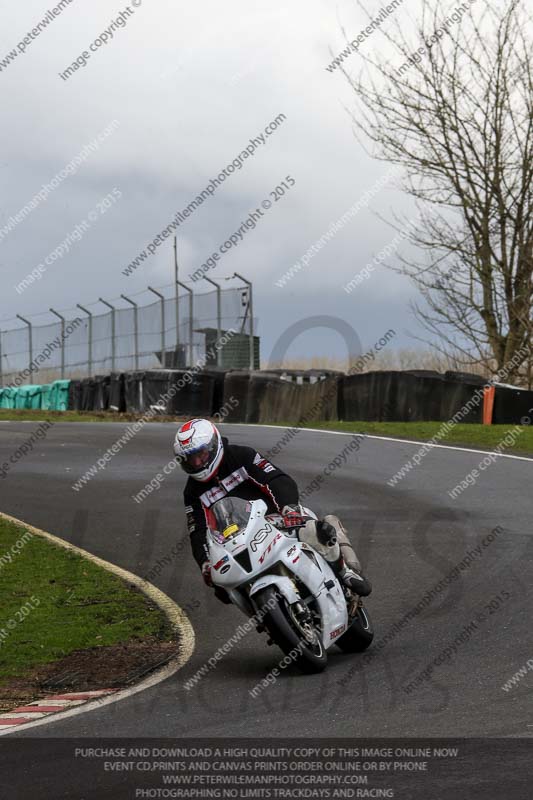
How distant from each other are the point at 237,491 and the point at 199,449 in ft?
1.87

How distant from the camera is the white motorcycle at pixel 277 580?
790 cm

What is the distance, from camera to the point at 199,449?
8.41 m

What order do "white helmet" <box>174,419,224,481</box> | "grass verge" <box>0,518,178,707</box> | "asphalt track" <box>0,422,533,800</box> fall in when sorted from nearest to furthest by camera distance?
"asphalt track" <box>0,422,533,800</box>, "white helmet" <box>174,419,224,481</box>, "grass verge" <box>0,518,178,707</box>

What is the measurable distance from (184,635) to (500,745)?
4.28 m

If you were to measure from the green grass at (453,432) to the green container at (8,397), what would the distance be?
19.8 metres

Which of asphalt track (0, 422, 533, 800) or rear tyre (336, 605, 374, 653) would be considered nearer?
asphalt track (0, 422, 533, 800)

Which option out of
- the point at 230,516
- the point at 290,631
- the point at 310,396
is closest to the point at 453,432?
the point at 310,396

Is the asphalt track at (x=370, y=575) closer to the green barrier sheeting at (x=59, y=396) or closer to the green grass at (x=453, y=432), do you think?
the green grass at (x=453, y=432)

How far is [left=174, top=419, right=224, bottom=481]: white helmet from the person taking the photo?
8406 millimetres

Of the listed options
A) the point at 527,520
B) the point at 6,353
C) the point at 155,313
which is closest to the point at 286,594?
the point at 527,520

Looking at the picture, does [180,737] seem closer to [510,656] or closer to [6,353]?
[510,656]

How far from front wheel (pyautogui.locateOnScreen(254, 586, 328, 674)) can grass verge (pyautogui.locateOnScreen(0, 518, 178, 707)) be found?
1.15m

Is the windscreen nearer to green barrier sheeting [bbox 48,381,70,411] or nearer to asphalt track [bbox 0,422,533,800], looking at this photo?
asphalt track [bbox 0,422,533,800]

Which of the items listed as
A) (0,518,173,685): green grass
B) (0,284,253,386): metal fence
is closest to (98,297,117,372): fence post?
(0,284,253,386): metal fence
